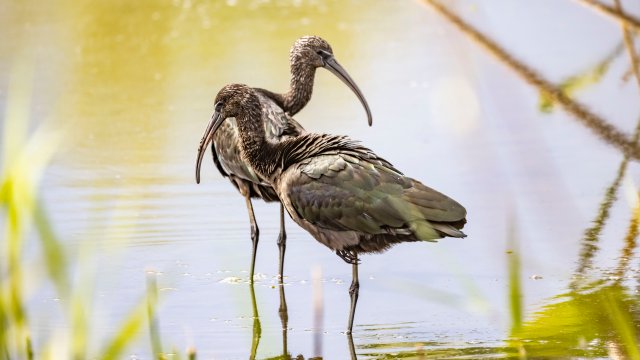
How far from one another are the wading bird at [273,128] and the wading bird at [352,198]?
17.1 inches

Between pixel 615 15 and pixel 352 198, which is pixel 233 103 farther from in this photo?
pixel 615 15

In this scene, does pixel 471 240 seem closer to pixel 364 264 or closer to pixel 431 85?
pixel 364 264

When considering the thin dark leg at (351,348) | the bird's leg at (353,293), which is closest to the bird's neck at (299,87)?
the bird's leg at (353,293)

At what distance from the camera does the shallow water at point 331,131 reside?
232 inches

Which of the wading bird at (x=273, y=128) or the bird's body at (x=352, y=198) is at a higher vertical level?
the wading bird at (x=273, y=128)

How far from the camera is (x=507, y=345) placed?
5.68 metres

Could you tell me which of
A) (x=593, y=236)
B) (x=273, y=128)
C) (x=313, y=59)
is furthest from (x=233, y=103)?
(x=593, y=236)

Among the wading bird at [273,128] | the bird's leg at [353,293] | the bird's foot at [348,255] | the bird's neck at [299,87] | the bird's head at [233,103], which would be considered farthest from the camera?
the bird's neck at [299,87]

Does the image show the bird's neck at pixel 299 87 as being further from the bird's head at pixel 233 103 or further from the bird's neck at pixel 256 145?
the bird's neck at pixel 256 145

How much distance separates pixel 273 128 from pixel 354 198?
1093 mm

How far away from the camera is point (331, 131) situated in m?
10.7

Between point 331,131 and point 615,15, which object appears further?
point 331,131

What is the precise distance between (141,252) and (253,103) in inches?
52.3

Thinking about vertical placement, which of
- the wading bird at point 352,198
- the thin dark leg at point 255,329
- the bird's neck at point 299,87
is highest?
the bird's neck at point 299,87
